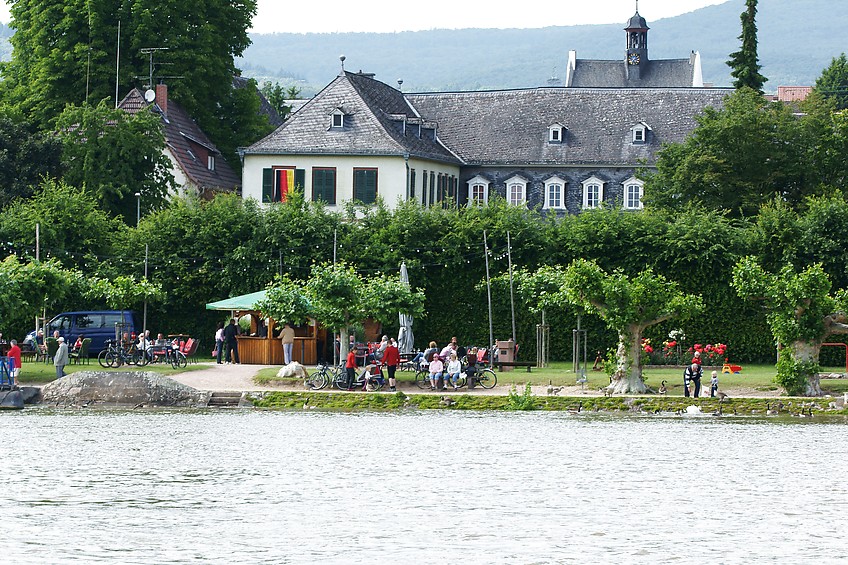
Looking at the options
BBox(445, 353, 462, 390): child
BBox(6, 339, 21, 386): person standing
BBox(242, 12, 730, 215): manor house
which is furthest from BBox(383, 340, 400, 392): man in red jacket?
BBox(242, 12, 730, 215): manor house

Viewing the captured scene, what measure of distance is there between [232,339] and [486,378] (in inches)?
403

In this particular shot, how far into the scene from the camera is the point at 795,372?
139 ft

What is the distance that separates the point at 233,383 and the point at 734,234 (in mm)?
19471

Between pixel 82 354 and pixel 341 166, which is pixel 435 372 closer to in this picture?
pixel 82 354

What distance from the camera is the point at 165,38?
2950 inches

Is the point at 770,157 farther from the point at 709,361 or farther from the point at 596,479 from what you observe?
the point at 596,479

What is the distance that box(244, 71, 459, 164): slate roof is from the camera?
2977 inches

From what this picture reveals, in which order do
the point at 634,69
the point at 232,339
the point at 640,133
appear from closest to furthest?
the point at 232,339 → the point at 640,133 → the point at 634,69

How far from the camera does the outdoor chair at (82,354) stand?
5034 cm

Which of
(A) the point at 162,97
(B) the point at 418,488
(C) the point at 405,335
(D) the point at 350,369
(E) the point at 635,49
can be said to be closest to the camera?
(B) the point at 418,488

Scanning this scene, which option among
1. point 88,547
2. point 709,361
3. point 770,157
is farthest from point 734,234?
point 88,547

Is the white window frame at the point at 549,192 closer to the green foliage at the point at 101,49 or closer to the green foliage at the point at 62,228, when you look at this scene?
the green foliage at the point at 101,49

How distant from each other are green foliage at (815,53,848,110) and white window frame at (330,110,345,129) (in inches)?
2548

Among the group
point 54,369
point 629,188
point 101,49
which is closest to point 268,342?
point 54,369
